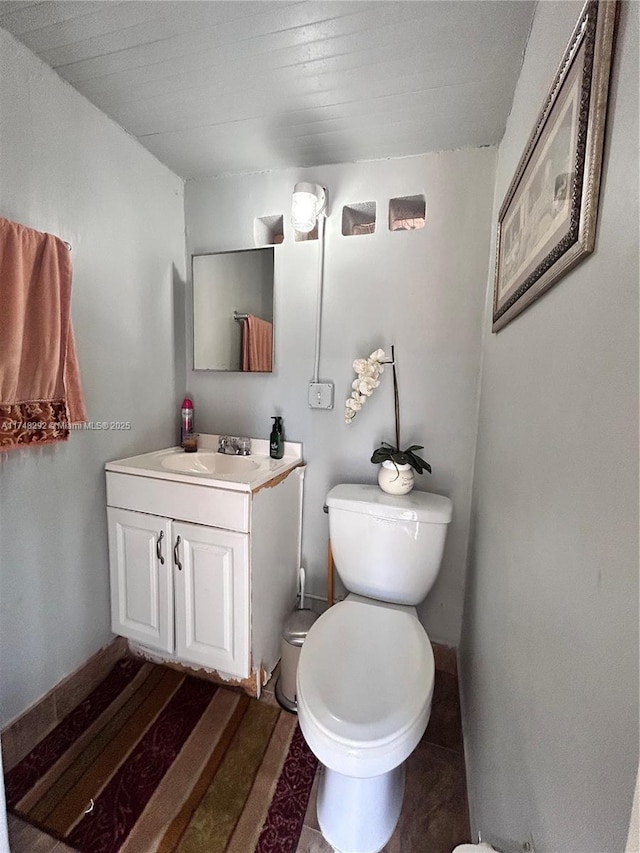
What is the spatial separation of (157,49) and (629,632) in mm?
1631

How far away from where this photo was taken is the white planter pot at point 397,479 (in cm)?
137

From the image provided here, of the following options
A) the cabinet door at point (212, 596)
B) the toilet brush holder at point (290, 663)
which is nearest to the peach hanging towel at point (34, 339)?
the cabinet door at point (212, 596)

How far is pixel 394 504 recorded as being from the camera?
1.29 m

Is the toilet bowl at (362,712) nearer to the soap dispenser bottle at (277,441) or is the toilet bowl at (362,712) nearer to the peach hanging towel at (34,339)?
the soap dispenser bottle at (277,441)

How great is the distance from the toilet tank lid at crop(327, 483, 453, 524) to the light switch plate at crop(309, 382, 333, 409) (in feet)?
1.24

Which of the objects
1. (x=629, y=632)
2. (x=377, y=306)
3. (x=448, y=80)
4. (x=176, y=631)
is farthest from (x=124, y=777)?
(x=448, y=80)

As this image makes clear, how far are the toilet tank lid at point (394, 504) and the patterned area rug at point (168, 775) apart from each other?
2.67 feet

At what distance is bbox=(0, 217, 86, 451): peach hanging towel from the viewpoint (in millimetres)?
991

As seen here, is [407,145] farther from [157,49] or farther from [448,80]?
[157,49]

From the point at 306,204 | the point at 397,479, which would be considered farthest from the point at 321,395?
the point at 306,204

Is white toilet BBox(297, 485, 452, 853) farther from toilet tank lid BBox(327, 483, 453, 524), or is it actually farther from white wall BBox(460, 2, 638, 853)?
white wall BBox(460, 2, 638, 853)

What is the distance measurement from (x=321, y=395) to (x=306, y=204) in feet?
2.48

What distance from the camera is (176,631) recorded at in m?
1.37

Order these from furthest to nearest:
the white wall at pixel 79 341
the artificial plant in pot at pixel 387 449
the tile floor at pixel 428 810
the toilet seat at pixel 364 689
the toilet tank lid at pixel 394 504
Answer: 1. the artificial plant in pot at pixel 387 449
2. the toilet tank lid at pixel 394 504
3. the white wall at pixel 79 341
4. the tile floor at pixel 428 810
5. the toilet seat at pixel 364 689
